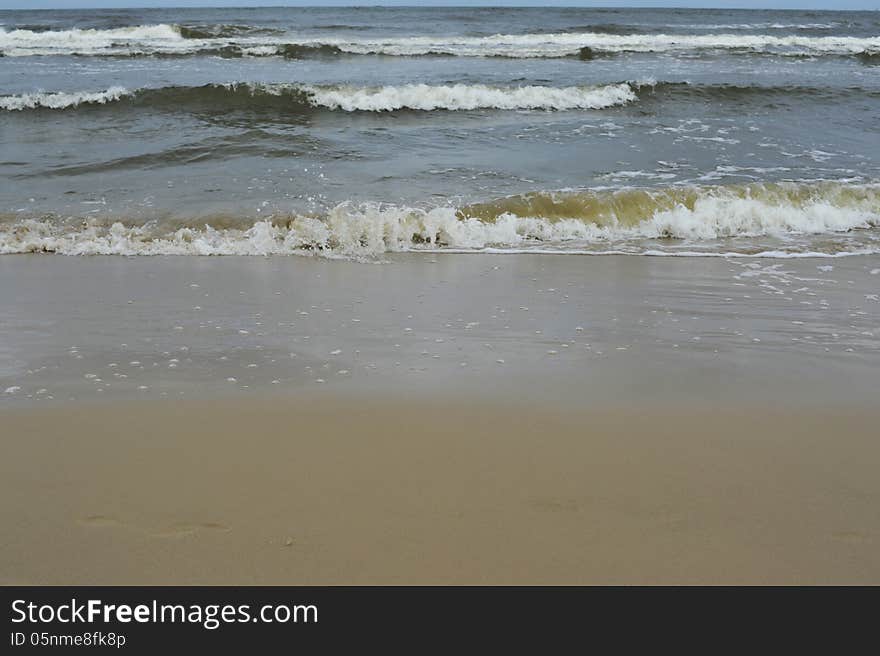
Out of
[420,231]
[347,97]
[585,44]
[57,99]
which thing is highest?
[585,44]

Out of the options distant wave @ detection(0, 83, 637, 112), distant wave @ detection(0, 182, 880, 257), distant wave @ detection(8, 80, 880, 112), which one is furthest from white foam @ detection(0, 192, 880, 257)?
distant wave @ detection(0, 83, 637, 112)

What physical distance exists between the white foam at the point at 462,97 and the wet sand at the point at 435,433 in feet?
31.5

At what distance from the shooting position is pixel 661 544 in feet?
7.73

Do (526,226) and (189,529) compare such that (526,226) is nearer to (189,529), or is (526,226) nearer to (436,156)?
(436,156)

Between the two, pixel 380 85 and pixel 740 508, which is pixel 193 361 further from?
pixel 380 85

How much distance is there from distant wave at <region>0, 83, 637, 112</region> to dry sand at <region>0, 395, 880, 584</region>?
37.9 ft

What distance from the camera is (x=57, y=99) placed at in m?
13.9

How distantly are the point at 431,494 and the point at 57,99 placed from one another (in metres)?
13.8

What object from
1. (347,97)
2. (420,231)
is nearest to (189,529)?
(420,231)

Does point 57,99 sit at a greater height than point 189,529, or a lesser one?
greater

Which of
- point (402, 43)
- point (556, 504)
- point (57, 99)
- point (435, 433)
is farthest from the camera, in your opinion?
point (402, 43)

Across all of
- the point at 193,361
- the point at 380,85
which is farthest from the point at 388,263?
the point at 380,85
